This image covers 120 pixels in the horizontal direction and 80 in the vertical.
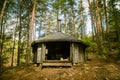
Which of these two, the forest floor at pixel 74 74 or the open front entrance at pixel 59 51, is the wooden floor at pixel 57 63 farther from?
the open front entrance at pixel 59 51

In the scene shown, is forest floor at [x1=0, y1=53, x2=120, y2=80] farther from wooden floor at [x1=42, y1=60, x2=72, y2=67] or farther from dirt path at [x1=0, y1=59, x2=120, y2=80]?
wooden floor at [x1=42, y1=60, x2=72, y2=67]

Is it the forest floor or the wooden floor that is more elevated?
the wooden floor

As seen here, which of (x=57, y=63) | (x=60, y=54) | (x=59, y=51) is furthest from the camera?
(x=59, y=51)

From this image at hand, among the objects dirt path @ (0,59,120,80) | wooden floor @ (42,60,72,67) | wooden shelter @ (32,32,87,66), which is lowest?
dirt path @ (0,59,120,80)

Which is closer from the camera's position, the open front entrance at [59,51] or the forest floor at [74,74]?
the forest floor at [74,74]

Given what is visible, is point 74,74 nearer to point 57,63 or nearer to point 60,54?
point 57,63

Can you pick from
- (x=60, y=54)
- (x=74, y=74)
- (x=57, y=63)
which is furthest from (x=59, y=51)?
(x=74, y=74)

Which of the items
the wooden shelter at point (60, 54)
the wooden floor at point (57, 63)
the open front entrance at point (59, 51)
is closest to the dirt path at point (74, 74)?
the wooden floor at point (57, 63)

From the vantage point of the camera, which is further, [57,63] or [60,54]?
[60,54]

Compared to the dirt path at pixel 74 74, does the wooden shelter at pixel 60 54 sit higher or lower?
higher

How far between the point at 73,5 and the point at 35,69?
1794 cm

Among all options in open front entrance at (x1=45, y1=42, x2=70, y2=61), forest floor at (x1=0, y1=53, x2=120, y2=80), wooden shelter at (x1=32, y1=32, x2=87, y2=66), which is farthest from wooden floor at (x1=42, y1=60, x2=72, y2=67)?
open front entrance at (x1=45, y1=42, x2=70, y2=61)

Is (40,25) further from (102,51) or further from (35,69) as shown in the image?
(35,69)

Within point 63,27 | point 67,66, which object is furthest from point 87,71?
point 63,27
